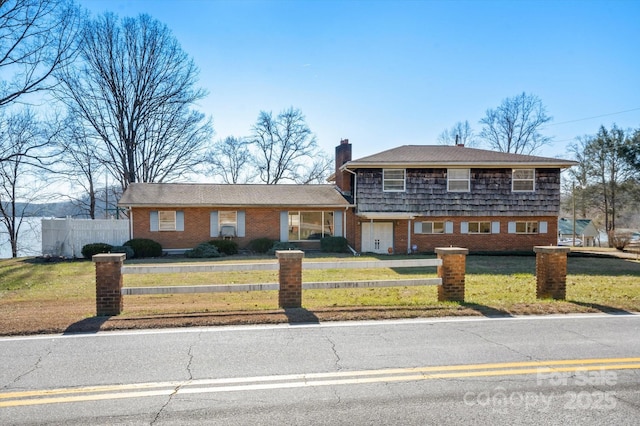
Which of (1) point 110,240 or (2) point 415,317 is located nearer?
(2) point 415,317

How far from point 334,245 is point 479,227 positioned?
8.67 meters

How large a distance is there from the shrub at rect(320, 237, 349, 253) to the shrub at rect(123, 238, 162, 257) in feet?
30.3

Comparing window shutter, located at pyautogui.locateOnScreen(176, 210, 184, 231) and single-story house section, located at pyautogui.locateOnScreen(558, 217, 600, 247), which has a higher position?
window shutter, located at pyautogui.locateOnScreen(176, 210, 184, 231)

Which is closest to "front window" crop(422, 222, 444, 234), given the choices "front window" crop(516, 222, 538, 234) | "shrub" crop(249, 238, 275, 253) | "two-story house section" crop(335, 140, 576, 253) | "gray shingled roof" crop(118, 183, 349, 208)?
"two-story house section" crop(335, 140, 576, 253)

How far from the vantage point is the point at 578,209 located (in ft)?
153

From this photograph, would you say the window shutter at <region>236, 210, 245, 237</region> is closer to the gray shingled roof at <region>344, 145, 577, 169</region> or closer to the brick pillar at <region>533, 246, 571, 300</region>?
the gray shingled roof at <region>344, 145, 577, 169</region>

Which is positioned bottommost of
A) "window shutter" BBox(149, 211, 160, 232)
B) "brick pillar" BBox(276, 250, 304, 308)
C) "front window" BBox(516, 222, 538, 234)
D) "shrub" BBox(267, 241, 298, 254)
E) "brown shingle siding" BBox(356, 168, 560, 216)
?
"shrub" BBox(267, 241, 298, 254)

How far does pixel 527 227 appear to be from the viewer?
23969 millimetres

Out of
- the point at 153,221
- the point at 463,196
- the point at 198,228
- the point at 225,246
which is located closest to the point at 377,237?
the point at 463,196

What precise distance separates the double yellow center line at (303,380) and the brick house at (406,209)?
685 inches

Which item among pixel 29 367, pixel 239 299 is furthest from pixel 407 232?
pixel 29 367

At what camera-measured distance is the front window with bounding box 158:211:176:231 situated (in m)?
23.2

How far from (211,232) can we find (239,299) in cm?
1440

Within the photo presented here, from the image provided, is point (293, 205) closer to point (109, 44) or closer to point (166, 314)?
point (166, 314)
